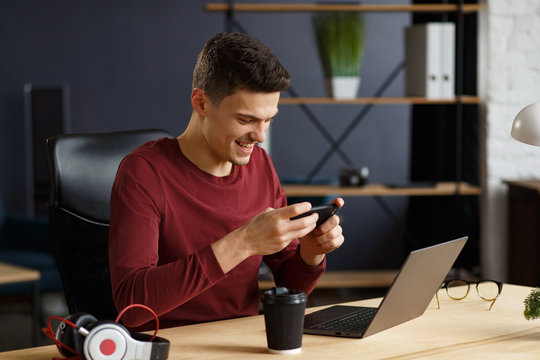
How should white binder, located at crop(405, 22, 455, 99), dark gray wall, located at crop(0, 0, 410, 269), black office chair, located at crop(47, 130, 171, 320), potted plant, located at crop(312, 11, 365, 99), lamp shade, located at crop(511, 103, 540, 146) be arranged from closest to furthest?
1. lamp shade, located at crop(511, 103, 540, 146)
2. black office chair, located at crop(47, 130, 171, 320)
3. white binder, located at crop(405, 22, 455, 99)
4. potted plant, located at crop(312, 11, 365, 99)
5. dark gray wall, located at crop(0, 0, 410, 269)

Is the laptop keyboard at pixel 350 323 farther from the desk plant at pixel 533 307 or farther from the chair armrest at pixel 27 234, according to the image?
the chair armrest at pixel 27 234

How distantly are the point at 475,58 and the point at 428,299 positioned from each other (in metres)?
2.59

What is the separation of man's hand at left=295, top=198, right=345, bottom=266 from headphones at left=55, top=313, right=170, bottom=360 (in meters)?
0.44

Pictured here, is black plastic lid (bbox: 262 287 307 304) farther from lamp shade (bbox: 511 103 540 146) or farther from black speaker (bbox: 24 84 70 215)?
black speaker (bbox: 24 84 70 215)

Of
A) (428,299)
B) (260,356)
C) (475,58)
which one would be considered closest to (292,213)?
(260,356)

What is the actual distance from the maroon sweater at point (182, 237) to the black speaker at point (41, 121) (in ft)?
12.1

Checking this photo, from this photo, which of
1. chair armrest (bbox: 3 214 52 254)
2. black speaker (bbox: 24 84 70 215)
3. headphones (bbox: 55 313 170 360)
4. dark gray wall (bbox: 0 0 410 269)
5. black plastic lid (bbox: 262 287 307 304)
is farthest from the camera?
dark gray wall (bbox: 0 0 410 269)

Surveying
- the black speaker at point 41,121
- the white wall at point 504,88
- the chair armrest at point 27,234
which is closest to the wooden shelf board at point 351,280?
the white wall at point 504,88

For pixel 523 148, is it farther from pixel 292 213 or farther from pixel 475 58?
pixel 292 213

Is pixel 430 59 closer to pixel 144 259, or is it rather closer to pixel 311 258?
pixel 311 258

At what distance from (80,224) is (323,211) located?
0.63 meters

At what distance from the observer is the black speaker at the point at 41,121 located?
17.3 ft

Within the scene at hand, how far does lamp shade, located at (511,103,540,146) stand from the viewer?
153 cm

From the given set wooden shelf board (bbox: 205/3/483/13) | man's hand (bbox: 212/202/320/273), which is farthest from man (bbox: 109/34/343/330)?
wooden shelf board (bbox: 205/3/483/13)
